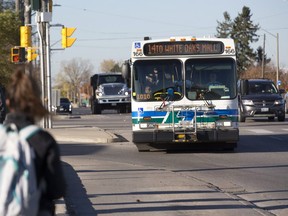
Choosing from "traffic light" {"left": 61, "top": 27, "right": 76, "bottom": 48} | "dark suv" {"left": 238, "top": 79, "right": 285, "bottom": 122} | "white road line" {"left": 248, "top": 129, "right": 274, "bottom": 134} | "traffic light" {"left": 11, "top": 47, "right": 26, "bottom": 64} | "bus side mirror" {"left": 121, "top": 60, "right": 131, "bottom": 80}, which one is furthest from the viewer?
"dark suv" {"left": 238, "top": 79, "right": 285, "bottom": 122}

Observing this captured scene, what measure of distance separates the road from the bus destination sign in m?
2.65

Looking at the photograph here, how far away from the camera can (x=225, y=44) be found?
17359mm

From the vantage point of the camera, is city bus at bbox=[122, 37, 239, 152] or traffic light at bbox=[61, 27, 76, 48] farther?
traffic light at bbox=[61, 27, 76, 48]

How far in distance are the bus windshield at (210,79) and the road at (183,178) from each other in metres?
1.57

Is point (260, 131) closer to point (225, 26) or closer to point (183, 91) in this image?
point (183, 91)

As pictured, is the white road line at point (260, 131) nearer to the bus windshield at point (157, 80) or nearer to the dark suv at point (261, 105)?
the dark suv at point (261, 105)

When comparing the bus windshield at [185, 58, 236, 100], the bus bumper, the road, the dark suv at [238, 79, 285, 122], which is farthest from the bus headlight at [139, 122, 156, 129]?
the dark suv at [238, 79, 285, 122]

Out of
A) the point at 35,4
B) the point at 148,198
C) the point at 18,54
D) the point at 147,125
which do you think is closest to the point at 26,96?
the point at 148,198

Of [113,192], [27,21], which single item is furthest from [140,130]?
[27,21]

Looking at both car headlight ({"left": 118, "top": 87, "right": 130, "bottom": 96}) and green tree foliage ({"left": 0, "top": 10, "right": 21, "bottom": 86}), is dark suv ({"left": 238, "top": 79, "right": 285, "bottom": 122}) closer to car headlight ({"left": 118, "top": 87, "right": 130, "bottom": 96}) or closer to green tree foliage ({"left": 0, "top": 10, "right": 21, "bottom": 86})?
car headlight ({"left": 118, "top": 87, "right": 130, "bottom": 96})

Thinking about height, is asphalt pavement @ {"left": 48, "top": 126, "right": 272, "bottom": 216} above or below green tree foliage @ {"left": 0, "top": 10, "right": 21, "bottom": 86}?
below

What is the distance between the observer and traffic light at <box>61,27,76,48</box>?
84.8ft

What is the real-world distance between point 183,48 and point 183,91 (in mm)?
1175

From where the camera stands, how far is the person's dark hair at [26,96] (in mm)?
4129
